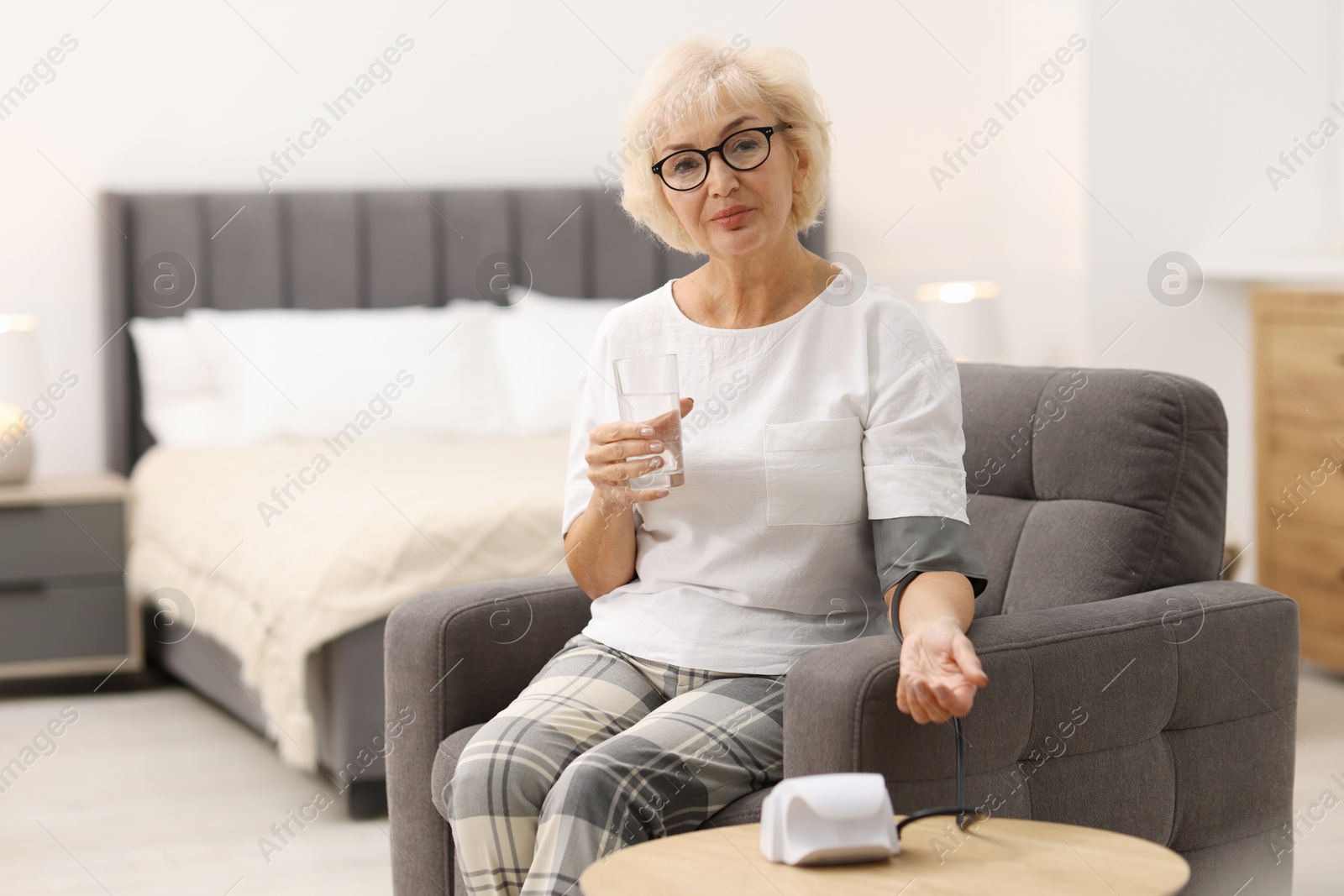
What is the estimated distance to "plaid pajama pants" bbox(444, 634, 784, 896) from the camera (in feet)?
4.70

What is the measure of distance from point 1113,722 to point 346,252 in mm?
3140

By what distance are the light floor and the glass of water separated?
48.4 inches

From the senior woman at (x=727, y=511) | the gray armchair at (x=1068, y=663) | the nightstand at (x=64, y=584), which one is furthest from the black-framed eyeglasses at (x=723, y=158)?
the nightstand at (x=64, y=584)

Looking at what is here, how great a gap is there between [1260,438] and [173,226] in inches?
120

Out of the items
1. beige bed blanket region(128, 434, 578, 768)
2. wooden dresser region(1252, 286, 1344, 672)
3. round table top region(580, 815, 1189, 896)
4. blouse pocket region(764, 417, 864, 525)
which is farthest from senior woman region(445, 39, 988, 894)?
wooden dresser region(1252, 286, 1344, 672)

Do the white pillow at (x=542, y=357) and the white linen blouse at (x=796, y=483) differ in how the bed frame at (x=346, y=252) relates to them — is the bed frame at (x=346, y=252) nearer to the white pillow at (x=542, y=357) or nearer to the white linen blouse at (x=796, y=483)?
the white pillow at (x=542, y=357)

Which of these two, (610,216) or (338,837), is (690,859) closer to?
(338,837)

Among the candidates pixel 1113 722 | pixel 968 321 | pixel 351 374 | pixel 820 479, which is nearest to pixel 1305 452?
pixel 968 321

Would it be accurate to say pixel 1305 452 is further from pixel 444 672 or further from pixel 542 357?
pixel 444 672

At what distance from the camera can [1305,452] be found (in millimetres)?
3494

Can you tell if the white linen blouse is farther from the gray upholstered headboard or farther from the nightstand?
the gray upholstered headboard

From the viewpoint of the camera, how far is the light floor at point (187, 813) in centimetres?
245

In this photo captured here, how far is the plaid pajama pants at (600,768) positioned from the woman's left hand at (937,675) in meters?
0.24

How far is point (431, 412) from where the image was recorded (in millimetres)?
3900
